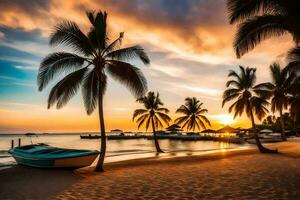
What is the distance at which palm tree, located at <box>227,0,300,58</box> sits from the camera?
9805mm

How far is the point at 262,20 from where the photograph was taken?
415 inches

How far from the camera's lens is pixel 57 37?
631 inches

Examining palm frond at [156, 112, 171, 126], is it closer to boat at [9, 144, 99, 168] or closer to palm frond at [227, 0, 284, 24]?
boat at [9, 144, 99, 168]

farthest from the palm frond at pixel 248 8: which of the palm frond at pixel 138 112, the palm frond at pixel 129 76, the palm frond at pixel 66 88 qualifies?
the palm frond at pixel 138 112

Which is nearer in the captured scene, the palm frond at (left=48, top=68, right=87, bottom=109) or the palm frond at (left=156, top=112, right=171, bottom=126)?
the palm frond at (left=48, top=68, right=87, bottom=109)

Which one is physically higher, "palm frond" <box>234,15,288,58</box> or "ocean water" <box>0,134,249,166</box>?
"palm frond" <box>234,15,288,58</box>

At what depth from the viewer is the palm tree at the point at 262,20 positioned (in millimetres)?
9805

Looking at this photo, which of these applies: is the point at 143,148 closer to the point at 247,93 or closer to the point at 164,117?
the point at 164,117

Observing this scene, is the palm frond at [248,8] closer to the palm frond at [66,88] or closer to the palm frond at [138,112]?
the palm frond at [66,88]

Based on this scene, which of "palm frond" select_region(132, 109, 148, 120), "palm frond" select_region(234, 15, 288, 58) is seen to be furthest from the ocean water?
"palm frond" select_region(234, 15, 288, 58)

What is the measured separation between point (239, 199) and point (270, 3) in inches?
276

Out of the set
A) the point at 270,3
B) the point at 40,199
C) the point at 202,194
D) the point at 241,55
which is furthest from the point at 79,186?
the point at 270,3

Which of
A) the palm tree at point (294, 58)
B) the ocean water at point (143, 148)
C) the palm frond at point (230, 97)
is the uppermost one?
the palm tree at point (294, 58)

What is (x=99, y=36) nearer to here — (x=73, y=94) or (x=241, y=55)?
(x=73, y=94)
